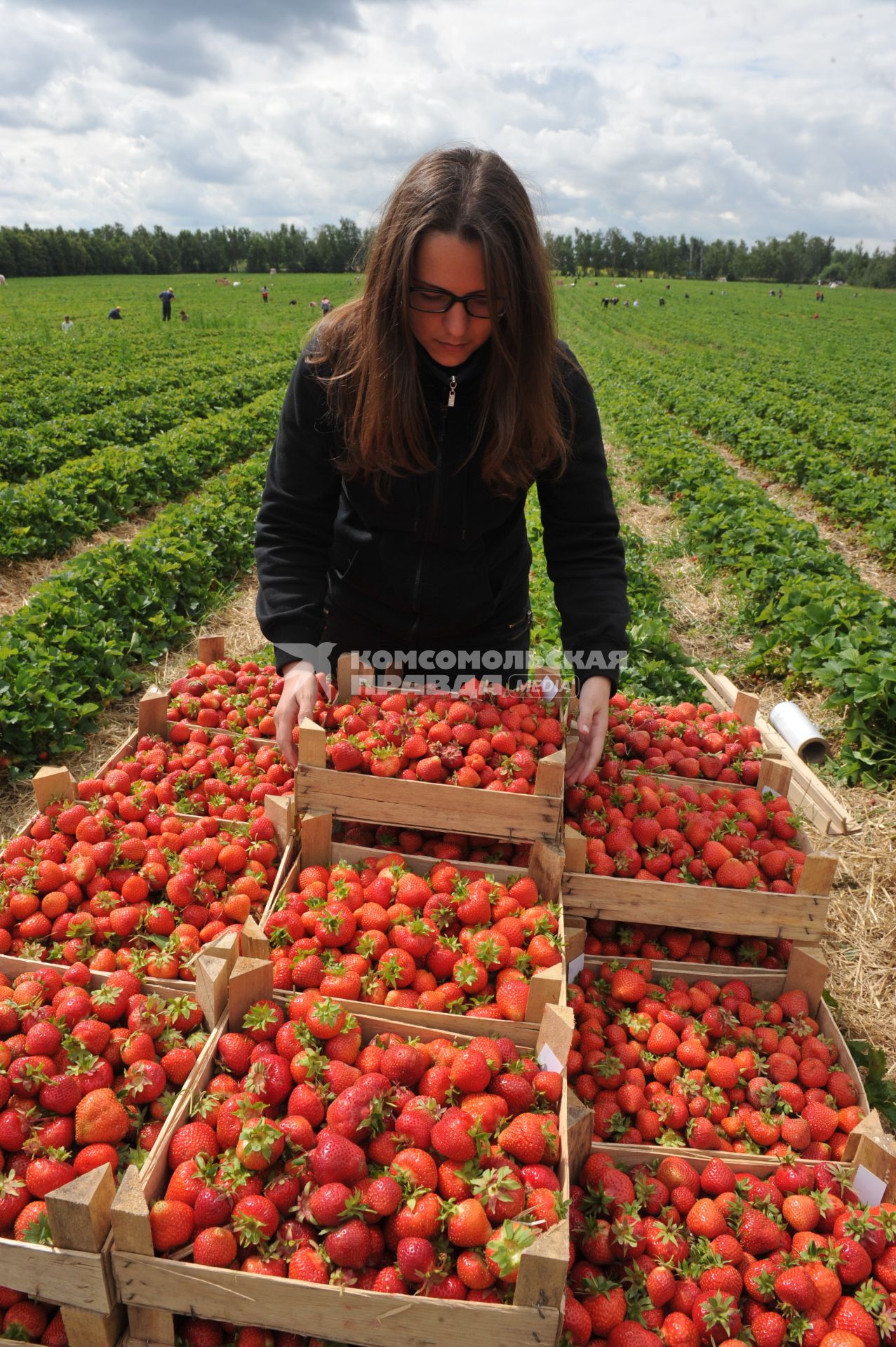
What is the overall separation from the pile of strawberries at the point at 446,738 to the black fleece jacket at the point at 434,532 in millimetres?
271

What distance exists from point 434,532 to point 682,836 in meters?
1.46

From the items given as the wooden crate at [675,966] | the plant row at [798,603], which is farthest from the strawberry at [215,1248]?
the plant row at [798,603]

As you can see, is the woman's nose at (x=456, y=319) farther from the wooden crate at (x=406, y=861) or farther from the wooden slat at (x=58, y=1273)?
the wooden slat at (x=58, y=1273)

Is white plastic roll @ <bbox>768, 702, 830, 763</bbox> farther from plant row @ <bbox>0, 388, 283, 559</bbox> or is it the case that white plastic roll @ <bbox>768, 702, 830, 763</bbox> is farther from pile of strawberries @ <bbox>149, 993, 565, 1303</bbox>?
plant row @ <bbox>0, 388, 283, 559</bbox>

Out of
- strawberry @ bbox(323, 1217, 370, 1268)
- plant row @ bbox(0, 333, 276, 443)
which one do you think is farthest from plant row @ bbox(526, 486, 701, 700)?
plant row @ bbox(0, 333, 276, 443)

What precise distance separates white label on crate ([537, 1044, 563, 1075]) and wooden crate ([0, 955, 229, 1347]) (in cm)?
101

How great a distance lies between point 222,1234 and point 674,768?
7.96ft

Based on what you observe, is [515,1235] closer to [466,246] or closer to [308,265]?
[466,246]

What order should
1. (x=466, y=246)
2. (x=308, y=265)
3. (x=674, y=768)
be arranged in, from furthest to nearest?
(x=308, y=265) < (x=674, y=768) < (x=466, y=246)

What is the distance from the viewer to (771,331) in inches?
1773

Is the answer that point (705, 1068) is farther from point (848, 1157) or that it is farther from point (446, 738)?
point (446, 738)

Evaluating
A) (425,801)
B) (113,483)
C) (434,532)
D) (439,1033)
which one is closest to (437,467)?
(434,532)

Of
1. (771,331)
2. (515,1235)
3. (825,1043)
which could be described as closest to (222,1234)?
(515,1235)

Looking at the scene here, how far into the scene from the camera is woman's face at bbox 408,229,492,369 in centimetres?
224
